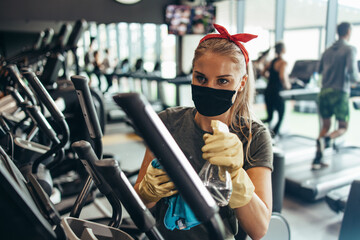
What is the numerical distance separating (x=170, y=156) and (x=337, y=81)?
359 centimetres


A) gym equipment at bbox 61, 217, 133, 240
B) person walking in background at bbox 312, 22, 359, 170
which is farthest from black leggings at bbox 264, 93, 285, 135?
gym equipment at bbox 61, 217, 133, 240

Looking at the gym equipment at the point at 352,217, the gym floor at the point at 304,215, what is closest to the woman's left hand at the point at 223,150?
the gym equipment at the point at 352,217

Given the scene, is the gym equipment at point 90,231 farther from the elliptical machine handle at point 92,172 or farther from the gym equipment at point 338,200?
the gym equipment at point 338,200

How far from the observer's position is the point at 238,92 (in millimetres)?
1085

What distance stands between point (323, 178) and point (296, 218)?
2.26 ft

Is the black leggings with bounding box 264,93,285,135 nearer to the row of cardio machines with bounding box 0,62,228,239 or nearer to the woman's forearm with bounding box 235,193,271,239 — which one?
the woman's forearm with bounding box 235,193,271,239

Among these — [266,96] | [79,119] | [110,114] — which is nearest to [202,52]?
[79,119]

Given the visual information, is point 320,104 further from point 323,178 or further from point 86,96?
point 86,96

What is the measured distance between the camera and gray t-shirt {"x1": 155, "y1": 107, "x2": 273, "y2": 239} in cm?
99

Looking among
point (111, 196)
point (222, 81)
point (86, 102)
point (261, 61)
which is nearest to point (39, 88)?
point (86, 102)

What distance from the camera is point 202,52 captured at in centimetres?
99

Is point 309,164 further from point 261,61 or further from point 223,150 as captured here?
point 223,150

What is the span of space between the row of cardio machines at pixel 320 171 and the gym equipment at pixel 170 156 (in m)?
1.52

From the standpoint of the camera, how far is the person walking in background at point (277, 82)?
4.26 m
